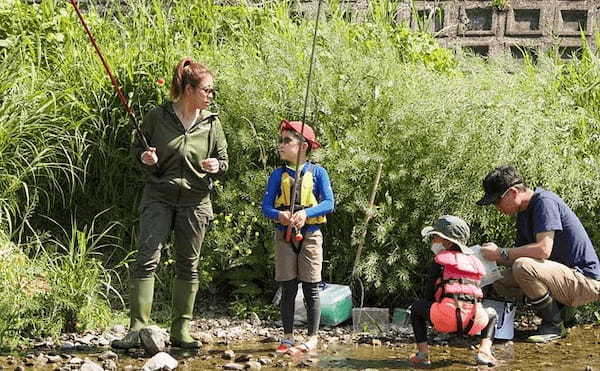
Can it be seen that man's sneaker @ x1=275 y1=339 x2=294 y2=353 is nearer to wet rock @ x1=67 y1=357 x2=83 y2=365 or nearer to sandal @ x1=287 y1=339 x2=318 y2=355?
sandal @ x1=287 y1=339 x2=318 y2=355

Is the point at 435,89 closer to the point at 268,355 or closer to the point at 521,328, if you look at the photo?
the point at 521,328

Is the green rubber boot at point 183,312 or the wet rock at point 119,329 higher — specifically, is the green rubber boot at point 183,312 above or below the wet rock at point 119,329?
above

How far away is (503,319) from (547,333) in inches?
12.2

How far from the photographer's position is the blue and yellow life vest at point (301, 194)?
6.27 metres

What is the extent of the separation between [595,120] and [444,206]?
1.60 meters

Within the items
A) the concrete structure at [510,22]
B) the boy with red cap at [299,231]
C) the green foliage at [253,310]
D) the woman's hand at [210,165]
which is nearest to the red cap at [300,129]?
the boy with red cap at [299,231]

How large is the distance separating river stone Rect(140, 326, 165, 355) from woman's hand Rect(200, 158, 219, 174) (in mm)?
958

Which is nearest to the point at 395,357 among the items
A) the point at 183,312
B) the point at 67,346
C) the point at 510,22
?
the point at 183,312

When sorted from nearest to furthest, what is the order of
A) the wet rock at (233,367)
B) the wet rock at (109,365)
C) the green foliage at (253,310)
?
the wet rock at (109,365), the wet rock at (233,367), the green foliage at (253,310)

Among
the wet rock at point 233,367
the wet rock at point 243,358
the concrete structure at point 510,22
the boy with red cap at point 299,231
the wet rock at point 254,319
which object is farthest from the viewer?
the concrete structure at point 510,22

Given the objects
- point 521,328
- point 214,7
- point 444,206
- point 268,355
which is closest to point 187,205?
point 268,355

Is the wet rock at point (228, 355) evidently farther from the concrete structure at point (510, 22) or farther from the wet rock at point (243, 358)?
the concrete structure at point (510, 22)

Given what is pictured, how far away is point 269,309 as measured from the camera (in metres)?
7.30

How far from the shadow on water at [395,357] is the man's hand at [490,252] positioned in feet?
1.78
